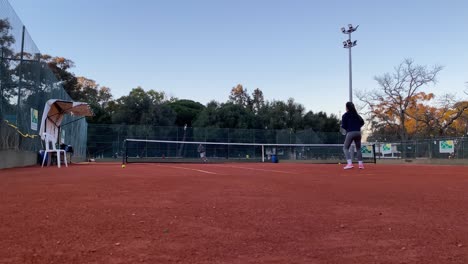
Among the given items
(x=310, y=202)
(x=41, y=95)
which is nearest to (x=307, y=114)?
(x=41, y=95)

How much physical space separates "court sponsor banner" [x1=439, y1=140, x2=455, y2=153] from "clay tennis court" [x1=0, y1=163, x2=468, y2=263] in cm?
2329

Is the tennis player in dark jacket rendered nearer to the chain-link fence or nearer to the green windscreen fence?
the green windscreen fence

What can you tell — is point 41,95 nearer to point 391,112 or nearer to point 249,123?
point 249,123

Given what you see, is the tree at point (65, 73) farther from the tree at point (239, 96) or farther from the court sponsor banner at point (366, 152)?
the court sponsor banner at point (366, 152)

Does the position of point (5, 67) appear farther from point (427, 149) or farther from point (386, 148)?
point (386, 148)

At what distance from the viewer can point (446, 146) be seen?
86.1ft

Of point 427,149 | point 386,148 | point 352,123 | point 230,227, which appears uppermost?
point 352,123

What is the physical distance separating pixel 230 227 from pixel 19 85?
36.8ft

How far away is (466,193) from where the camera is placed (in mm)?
5438

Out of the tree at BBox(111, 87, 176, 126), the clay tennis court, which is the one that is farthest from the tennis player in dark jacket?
the tree at BBox(111, 87, 176, 126)

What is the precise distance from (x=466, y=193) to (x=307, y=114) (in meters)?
52.9

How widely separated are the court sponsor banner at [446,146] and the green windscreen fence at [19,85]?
79.6 feet

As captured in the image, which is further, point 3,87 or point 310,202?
point 3,87

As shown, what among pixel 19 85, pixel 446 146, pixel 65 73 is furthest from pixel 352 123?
pixel 65 73
